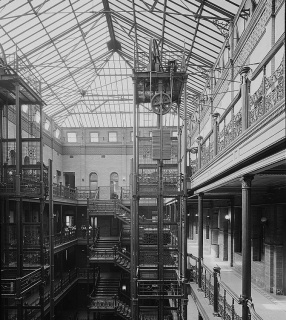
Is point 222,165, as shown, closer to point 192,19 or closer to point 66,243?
point 192,19

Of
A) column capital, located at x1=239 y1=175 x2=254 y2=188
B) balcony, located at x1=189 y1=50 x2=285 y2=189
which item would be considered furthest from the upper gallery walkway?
balcony, located at x1=189 y1=50 x2=285 y2=189

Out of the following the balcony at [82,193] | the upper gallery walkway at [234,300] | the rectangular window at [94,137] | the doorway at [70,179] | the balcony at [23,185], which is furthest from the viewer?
the rectangular window at [94,137]

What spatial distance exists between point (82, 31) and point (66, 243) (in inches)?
602

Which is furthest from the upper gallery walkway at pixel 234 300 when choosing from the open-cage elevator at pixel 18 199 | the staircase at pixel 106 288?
the staircase at pixel 106 288

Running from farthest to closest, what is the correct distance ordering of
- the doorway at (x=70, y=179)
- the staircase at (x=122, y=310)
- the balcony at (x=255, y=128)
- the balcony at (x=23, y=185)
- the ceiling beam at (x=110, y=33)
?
1. the doorway at (x=70, y=179)
2. the ceiling beam at (x=110, y=33)
3. the staircase at (x=122, y=310)
4. the balcony at (x=23, y=185)
5. the balcony at (x=255, y=128)

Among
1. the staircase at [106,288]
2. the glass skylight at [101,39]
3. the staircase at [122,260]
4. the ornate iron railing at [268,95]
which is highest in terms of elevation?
the glass skylight at [101,39]

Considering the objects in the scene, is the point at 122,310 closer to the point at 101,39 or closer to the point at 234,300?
the point at 234,300

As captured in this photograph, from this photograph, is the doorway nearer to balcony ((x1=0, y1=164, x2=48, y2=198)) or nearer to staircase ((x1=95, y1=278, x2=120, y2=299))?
staircase ((x1=95, y1=278, x2=120, y2=299))

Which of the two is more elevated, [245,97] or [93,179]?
[245,97]

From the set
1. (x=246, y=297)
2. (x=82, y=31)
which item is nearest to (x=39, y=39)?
(x=82, y=31)

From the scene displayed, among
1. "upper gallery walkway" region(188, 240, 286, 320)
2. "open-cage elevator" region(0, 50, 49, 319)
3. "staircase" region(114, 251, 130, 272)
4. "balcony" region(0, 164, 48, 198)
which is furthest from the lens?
"staircase" region(114, 251, 130, 272)

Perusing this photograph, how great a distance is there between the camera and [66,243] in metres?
26.3

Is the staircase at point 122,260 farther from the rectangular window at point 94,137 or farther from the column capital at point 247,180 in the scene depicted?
the rectangular window at point 94,137

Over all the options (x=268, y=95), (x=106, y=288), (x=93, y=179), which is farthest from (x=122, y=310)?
(x=268, y=95)
